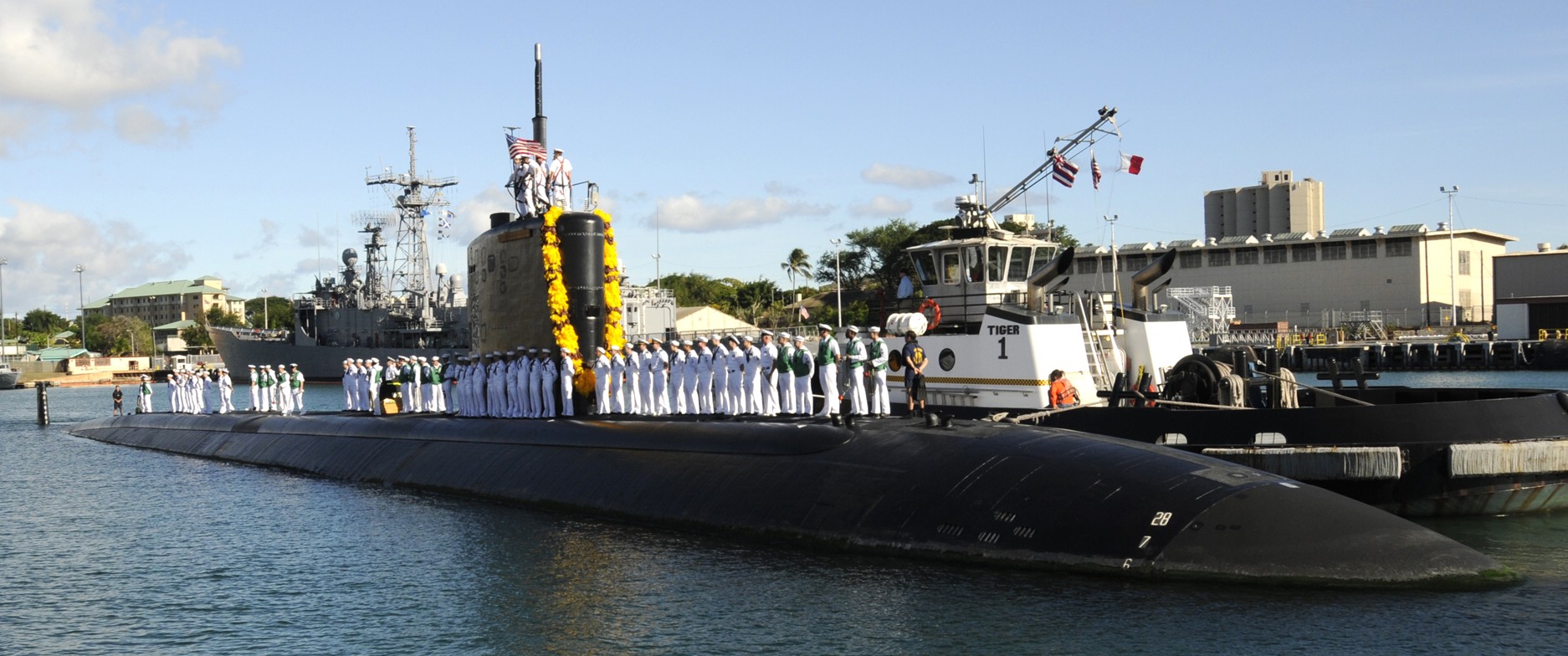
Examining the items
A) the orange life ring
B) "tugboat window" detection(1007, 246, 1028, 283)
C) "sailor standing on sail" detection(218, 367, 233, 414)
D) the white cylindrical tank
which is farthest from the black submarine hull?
"sailor standing on sail" detection(218, 367, 233, 414)

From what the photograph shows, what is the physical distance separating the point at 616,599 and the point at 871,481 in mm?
3007

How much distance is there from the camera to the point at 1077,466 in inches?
483

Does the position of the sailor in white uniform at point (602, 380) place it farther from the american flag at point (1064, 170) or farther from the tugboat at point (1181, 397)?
the american flag at point (1064, 170)

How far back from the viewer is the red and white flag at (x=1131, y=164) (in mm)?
23406

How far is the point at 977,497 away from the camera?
40.8 feet

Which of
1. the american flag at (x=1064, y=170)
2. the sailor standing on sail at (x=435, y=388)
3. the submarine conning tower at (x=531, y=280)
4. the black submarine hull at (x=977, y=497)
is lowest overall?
the black submarine hull at (x=977, y=497)

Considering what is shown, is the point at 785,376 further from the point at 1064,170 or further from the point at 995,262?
the point at 1064,170

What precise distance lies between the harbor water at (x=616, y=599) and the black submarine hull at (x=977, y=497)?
23 cm

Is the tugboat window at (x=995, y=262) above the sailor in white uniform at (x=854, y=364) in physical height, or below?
above

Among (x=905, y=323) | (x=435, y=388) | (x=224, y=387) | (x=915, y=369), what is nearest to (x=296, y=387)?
(x=224, y=387)

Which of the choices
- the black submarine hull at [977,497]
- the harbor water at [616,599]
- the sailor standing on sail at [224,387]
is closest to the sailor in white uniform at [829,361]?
the black submarine hull at [977,497]

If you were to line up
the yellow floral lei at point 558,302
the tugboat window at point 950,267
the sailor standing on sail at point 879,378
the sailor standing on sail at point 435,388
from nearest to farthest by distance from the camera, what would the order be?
1. the sailor standing on sail at point 879,378
2. the yellow floral lei at point 558,302
3. the tugboat window at point 950,267
4. the sailor standing on sail at point 435,388

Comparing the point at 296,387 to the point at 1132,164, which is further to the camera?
the point at 296,387

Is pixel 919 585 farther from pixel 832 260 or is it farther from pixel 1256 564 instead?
pixel 832 260
